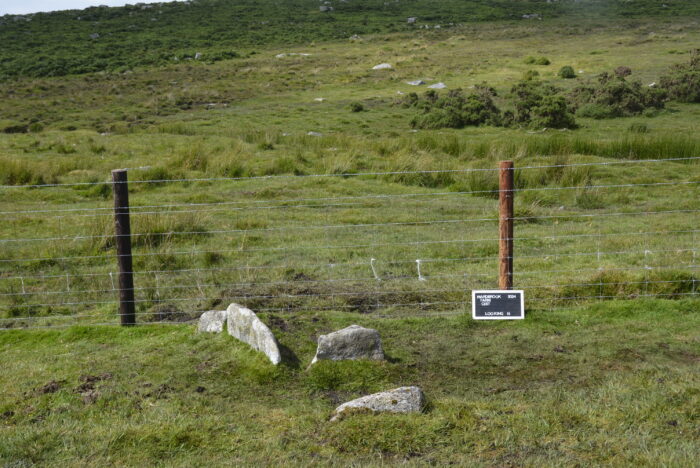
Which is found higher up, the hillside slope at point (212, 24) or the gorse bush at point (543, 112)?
the hillside slope at point (212, 24)

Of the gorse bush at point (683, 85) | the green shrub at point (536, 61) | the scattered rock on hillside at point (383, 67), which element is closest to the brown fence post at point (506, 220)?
the gorse bush at point (683, 85)

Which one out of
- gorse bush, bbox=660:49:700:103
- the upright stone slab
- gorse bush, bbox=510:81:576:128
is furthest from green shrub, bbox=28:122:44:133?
gorse bush, bbox=660:49:700:103

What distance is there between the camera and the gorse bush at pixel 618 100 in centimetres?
2245

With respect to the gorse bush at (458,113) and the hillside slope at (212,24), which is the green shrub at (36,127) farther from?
the hillside slope at (212,24)

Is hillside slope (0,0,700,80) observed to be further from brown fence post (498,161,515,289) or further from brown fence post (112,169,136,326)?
brown fence post (498,161,515,289)

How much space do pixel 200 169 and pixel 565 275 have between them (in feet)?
30.6

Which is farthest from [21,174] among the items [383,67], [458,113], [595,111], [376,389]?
[383,67]

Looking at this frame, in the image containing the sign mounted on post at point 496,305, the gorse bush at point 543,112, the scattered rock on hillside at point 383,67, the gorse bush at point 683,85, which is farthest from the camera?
the scattered rock on hillside at point 383,67

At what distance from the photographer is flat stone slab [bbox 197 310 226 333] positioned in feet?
21.7

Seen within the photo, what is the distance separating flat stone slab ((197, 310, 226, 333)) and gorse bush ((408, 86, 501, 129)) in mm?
16306

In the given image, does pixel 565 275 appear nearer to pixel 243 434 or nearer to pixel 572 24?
pixel 243 434

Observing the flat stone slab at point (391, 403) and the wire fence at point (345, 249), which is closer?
the flat stone slab at point (391, 403)

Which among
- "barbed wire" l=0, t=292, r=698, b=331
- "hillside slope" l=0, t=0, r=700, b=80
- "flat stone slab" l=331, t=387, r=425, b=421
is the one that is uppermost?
"hillside slope" l=0, t=0, r=700, b=80

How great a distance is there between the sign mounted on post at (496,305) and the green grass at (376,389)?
0.33 ft
